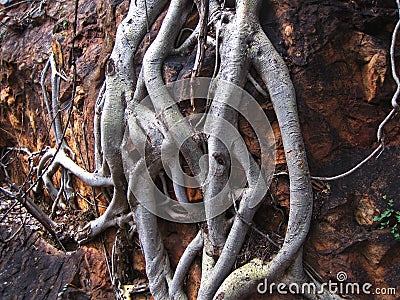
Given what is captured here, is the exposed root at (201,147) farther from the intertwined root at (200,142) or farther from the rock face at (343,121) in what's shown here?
the rock face at (343,121)

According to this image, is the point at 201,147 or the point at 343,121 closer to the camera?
the point at 343,121

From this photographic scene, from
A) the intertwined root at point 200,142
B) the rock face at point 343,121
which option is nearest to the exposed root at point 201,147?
the intertwined root at point 200,142

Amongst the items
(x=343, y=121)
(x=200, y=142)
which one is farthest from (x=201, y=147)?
(x=343, y=121)

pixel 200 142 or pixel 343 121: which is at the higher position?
pixel 343 121

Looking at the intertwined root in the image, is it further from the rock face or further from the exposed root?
the rock face

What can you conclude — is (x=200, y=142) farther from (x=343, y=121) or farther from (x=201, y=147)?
(x=343, y=121)

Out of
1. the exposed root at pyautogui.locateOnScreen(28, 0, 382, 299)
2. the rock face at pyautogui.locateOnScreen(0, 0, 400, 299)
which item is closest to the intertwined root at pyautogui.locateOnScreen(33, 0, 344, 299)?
the exposed root at pyautogui.locateOnScreen(28, 0, 382, 299)

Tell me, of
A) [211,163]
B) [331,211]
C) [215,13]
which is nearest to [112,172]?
[211,163]

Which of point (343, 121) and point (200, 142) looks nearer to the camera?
point (343, 121)

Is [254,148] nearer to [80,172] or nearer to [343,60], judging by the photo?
[343,60]
